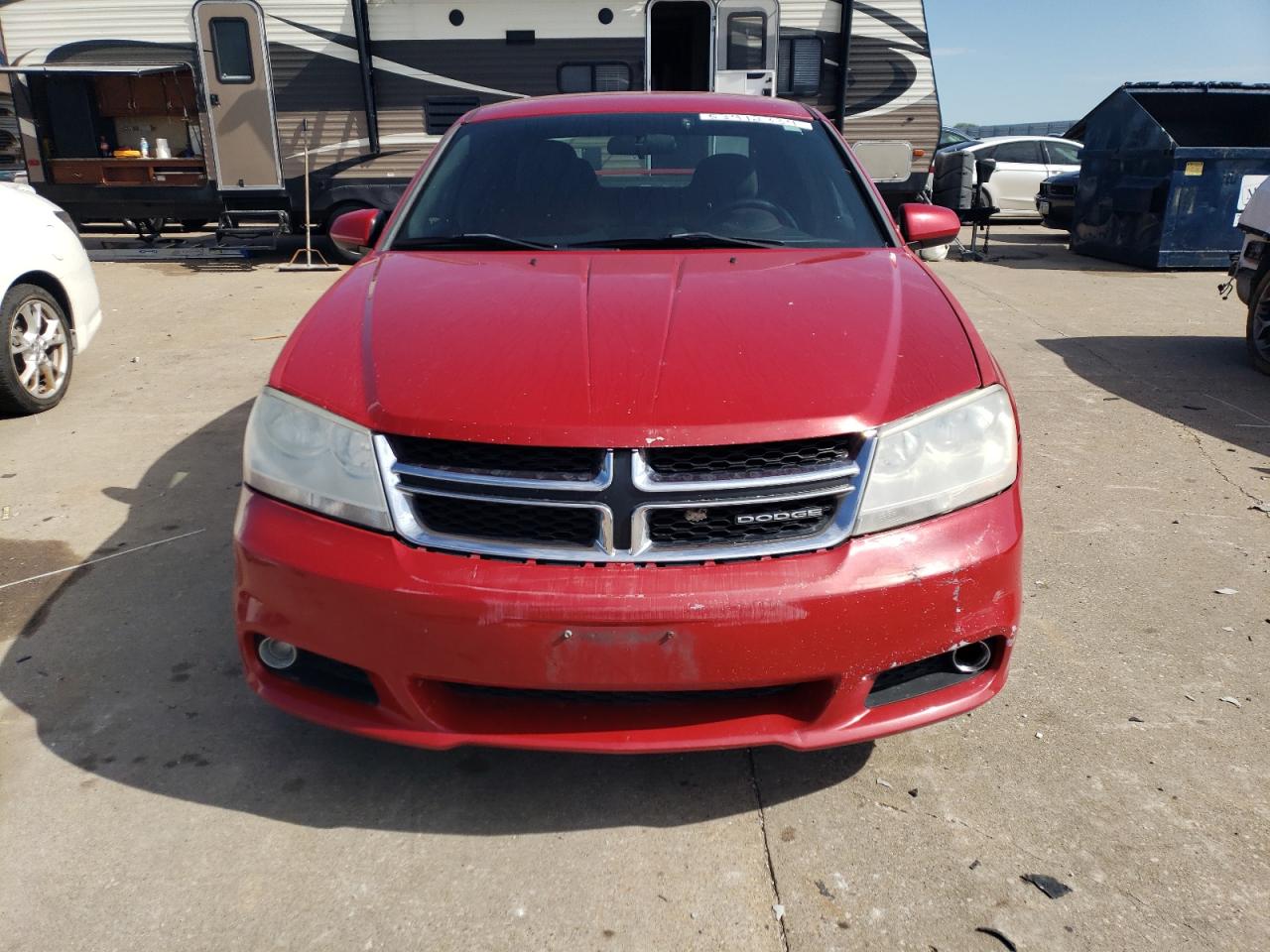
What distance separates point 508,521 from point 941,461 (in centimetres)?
93

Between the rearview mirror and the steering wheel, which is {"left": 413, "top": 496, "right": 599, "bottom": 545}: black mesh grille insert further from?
the rearview mirror

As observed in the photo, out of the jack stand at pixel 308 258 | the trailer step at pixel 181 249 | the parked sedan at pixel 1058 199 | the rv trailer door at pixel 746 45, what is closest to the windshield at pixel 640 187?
the rv trailer door at pixel 746 45

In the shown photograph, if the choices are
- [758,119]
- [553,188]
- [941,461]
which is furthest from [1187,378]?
[941,461]

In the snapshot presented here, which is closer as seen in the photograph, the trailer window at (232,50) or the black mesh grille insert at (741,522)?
the black mesh grille insert at (741,522)

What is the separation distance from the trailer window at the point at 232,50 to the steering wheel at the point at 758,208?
9.57 metres

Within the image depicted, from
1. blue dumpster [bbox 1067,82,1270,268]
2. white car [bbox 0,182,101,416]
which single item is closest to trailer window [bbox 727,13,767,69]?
blue dumpster [bbox 1067,82,1270,268]

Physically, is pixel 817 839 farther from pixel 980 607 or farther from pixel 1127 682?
pixel 1127 682

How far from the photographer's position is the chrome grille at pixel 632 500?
75.3 inches

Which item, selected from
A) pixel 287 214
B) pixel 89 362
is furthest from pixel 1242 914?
Answer: pixel 287 214

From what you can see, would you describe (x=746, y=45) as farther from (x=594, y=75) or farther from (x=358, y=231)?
(x=358, y=231)

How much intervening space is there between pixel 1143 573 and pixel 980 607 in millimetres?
1780

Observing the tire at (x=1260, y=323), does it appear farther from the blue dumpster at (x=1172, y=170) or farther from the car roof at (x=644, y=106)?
the blue dumpster at (x=1172, y=170)

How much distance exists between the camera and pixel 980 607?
201 cm

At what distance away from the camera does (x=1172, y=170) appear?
10.4 m
